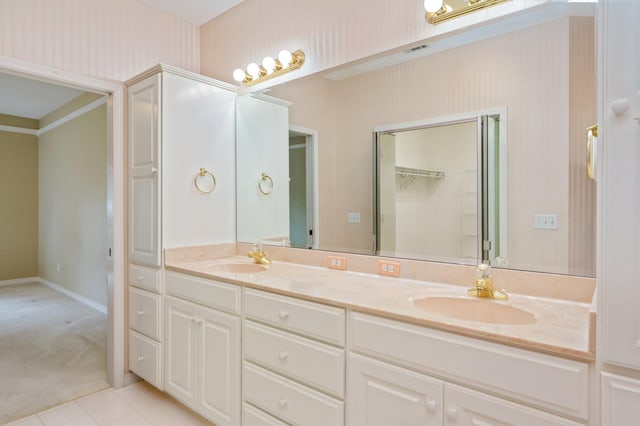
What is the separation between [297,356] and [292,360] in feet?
0.13

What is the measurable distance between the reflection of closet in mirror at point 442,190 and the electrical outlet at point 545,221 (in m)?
0.14

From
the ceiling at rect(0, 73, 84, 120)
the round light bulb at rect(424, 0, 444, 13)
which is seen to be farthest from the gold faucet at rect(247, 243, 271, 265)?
the ceiling at rect(0, 73, 84, 120)

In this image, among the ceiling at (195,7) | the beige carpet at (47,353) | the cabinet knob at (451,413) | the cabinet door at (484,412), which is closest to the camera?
the cabinet door at (484,412)

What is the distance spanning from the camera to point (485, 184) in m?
1.66

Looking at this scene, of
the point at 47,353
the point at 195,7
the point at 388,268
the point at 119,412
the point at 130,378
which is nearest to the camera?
the point at 388,268

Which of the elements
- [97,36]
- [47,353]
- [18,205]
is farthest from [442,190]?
[18,205]

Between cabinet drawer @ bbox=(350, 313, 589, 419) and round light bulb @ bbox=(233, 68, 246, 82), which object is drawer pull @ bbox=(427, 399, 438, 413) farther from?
round light bulb @ bbox=(233, 68, 246, 82)

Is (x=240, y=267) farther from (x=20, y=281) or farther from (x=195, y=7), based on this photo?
(x=20, y=281)

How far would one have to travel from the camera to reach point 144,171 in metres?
2.43

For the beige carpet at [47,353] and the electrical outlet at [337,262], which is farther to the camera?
the beige carpet at [47,353]

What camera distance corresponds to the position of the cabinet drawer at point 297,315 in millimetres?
1440

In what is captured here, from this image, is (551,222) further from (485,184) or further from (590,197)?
(485,184)

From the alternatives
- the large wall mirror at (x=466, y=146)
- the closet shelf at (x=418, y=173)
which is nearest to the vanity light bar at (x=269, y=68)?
the large wall mirror at (x=466, y=146)

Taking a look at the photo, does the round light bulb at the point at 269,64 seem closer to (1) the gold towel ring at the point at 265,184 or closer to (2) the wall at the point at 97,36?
(1) the gold towel ring at the point at 265,184
